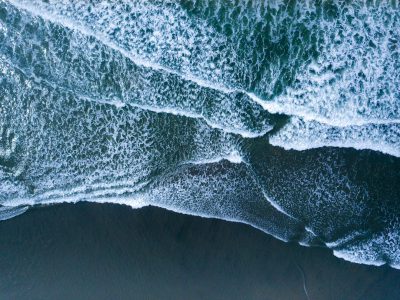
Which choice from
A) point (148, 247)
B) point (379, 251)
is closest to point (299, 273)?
point (379, 251)

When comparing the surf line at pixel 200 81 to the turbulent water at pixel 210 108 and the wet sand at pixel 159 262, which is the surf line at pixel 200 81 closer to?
the turbulent water at pixel 210 108

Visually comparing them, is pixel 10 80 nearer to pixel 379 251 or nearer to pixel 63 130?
pixel 63 130

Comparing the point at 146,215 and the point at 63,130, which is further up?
the point at 63,130

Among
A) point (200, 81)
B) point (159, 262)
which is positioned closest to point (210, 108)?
point (200, 81)

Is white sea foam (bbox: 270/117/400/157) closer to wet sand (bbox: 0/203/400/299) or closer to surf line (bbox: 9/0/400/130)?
surf line (bbox: 9/0/400/130)

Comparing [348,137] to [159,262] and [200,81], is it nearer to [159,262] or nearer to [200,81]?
[200,81]

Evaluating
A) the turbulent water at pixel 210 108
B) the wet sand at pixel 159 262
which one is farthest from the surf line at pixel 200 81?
the wet sand at pixel 159 262

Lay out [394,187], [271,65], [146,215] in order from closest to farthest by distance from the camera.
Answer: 1. [271,65]
2. [394,187]
3. [146,215]
